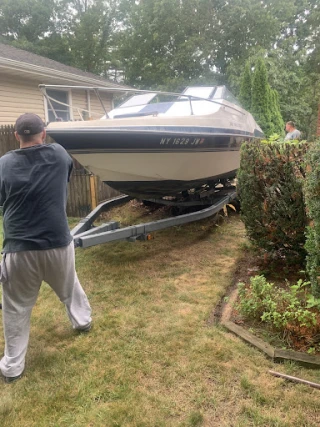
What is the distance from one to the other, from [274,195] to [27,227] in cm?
248

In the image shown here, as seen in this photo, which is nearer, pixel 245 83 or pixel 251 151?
pixel 251 151

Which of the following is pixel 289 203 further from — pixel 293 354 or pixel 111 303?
pixel 111 303

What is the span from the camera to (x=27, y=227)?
2363mm

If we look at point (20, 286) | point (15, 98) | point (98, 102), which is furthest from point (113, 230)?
point (98, 102)

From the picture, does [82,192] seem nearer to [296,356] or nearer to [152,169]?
[152,169]

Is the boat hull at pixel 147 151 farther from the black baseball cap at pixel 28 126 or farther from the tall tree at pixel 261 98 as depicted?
the tall tree at pixel 261 98

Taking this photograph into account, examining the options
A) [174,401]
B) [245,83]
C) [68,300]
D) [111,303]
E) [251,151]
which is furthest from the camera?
[245,83]

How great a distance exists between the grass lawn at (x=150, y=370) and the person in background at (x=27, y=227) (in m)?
0.36

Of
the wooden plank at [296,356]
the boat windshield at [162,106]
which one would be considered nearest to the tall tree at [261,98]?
the boat windshield at [162,106]

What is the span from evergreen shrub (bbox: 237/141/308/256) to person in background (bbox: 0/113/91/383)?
2120 millimetres

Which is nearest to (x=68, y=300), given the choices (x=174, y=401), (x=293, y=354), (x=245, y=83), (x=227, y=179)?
(x=174, y=401)

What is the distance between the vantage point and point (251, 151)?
380 centimetres

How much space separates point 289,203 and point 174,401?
228cm

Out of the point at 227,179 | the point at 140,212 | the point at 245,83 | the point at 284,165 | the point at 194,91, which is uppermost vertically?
the point at 245,83
